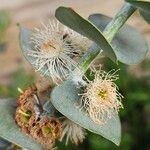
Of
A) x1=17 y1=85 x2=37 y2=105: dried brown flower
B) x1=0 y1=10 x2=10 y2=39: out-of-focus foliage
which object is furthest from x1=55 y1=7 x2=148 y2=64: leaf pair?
x1=0 y1=10 x2=10 y2=39: out-of-focus foliage

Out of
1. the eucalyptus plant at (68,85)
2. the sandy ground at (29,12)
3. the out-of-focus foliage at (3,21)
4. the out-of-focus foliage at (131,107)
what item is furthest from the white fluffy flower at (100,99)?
the sandy ground at (29,12)

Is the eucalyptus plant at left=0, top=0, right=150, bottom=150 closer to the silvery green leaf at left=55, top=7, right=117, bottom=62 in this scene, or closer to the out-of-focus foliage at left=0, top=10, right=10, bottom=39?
the silvery green leaf at left=55, top=7, right=117, bottom=62

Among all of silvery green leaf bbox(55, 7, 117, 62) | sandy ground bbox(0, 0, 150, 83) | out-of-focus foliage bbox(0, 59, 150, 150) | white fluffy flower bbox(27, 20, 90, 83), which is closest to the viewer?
silvery green leaf bbox(55, 7, 117, 62)

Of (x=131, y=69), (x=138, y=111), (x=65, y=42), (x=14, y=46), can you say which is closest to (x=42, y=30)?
(x=65, y=42)

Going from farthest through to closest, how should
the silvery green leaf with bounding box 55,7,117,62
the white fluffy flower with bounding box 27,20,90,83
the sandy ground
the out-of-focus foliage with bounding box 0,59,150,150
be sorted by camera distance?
the sandy ground
the out-of-focus foliage with bounding box 0,59,150,150
the white fluffy flower with bounding box 27,20,90,83
the silvery green leaf with bounding box 55,7,117,62

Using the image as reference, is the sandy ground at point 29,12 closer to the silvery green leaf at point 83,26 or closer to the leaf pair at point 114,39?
the leaf pair at point 114,39

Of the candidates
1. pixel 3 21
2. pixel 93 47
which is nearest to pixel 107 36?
pixel 93 47

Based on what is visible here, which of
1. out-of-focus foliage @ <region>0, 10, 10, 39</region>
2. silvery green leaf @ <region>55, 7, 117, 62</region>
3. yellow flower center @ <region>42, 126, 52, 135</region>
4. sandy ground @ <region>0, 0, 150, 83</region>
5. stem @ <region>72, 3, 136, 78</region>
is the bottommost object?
sandy ground @ <region>0, 0, 150, 83</region>
